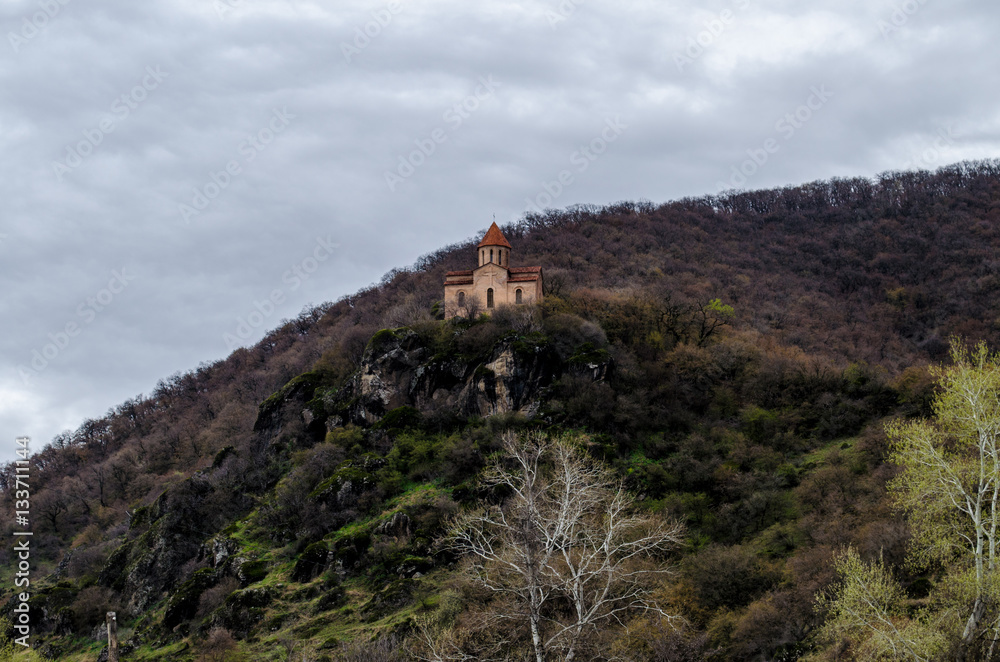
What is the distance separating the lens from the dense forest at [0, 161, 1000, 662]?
28.9m

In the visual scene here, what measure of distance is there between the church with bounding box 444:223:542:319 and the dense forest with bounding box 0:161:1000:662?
6.45ft

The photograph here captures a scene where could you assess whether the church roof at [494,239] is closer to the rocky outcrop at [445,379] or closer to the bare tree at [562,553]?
the rocky outcrop at [445,379]

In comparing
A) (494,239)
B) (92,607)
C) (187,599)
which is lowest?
(92,607)

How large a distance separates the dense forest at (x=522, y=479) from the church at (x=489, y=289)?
6.45 feet

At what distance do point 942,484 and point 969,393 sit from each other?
2489 mm

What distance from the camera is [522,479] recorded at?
26.0m

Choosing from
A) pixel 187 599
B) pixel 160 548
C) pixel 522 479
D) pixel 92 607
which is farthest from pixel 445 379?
pixel 522 479

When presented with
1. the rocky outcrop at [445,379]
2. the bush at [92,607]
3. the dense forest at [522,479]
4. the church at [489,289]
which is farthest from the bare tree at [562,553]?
the bush at [92,607]

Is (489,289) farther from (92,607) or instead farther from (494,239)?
(92,607)

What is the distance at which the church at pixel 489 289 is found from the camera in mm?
61844

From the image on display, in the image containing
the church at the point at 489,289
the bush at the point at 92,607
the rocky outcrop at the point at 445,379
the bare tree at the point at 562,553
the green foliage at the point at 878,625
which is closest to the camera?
the green foliage at the point at 878,625

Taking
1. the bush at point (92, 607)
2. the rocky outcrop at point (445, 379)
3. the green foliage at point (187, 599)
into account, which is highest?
the rocky outcrop at point (445, 379)

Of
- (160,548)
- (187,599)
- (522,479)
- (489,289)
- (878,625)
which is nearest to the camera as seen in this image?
(878,625)

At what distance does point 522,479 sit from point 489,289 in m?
37.2
